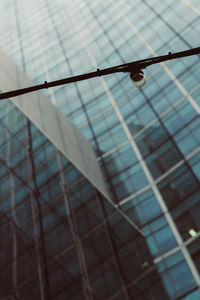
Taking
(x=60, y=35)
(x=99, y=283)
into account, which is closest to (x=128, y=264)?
(x=99, y=283)

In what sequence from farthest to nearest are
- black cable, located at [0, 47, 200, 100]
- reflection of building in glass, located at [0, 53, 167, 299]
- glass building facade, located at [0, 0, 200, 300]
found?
glass building facade, located at [0, 0, 200, 300] < reflection of building in glass, located at [0, 53, 167, 299] < black cable, located at [0, 47, 200, 100]

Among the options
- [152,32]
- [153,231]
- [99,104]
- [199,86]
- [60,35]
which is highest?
[60,35]

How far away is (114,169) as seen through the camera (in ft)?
127

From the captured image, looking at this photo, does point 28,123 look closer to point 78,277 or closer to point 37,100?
point 37,100

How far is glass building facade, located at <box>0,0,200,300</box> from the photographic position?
22.2 m

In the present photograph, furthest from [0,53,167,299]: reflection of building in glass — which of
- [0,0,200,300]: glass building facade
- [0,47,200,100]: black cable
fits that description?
[0,47,200,100]: black cable

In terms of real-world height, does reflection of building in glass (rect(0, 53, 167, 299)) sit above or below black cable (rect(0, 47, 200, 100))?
above

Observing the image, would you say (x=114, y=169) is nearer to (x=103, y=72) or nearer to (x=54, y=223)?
(x=54, y=223)

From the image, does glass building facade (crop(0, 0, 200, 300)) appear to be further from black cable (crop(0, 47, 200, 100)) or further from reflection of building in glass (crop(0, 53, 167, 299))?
black cable (crop(0, 47, 200, 100))

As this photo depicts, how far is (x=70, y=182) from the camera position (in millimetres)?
25891

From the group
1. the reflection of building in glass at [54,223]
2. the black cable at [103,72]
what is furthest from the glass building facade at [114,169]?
the black cable at [103,72]

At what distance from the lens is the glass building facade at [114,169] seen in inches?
873

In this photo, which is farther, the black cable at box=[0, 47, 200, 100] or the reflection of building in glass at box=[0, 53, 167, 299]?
the reflection of building in glass at box=[0, 53, 167, 299]

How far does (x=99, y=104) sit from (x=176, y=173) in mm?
15215
